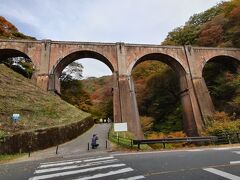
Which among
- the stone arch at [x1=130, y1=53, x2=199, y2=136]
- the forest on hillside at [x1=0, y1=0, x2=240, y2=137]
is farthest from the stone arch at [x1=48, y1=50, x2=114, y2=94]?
the forest on hillside at [x1=0, y1=0, x2=240, y2=137]

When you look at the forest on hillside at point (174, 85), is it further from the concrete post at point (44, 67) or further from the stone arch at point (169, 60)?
the concrete post at point (44, 67)

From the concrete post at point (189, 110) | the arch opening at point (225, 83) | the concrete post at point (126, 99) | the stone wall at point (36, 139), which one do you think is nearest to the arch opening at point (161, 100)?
the concrete post at point (189, 110)

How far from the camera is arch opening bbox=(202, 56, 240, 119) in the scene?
27.9 meters

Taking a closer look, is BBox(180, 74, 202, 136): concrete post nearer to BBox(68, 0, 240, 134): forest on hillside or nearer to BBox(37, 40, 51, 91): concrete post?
BBox(68, 0, 240, 134): forest on hillside

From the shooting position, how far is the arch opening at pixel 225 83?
27941mm

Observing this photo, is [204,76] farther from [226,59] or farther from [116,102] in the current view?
[116,102]

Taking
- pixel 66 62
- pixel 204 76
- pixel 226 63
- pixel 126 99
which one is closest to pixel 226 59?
pixel 226 63

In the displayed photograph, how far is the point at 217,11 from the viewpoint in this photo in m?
48.5

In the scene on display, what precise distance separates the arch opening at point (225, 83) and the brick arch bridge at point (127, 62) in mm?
2095

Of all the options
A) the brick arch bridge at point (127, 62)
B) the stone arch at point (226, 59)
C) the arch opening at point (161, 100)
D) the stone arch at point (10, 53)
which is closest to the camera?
the brick arch bridge at point (127, 62)

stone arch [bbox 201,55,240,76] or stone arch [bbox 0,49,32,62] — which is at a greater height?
stone arch [bbox 0,49,32,62]

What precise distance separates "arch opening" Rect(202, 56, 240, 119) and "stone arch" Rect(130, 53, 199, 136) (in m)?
4.61

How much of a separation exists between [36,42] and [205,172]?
25.8m

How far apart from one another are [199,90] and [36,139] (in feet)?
70.7
